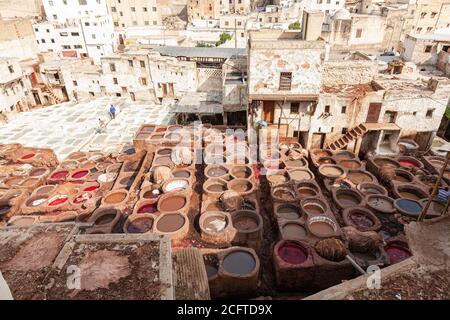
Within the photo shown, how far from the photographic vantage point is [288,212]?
18859 mm

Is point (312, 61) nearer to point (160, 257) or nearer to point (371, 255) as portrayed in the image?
point (371, 255)

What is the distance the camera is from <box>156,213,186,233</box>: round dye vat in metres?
16.6

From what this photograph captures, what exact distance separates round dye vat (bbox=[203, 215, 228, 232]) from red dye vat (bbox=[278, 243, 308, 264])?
3543 millimetres

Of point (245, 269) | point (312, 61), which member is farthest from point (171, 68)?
point (245, 269)

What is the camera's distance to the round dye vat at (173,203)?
18.4 meters

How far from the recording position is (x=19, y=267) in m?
8.28

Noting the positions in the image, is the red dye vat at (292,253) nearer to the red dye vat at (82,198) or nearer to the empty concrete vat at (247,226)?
the empty concrete vat at (247,226)

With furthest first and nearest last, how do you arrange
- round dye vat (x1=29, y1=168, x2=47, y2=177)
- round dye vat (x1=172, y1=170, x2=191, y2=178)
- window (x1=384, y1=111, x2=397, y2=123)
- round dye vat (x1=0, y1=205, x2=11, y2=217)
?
1. round dye vat (x1=29, y1=168, x2=47, y2=177)
2. window (x1=384, y1=111, x2=397, y2=123)
3. round dye vat (x1=172, y1=170, x2=191, y2=178)
4. round dye vat (x1=0, y1=205, x2=11, y2=217)

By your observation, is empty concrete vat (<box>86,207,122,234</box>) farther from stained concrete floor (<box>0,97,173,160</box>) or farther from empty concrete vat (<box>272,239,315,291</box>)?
stained concrete floor (<box>0,97,173,160</box>)

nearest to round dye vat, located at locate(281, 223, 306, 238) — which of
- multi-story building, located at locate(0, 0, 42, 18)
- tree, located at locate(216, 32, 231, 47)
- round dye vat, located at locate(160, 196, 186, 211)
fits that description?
round dye vat, located at locate(160, 196, 186, 211)

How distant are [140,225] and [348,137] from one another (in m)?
18.7

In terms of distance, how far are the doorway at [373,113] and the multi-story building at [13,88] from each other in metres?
43.5

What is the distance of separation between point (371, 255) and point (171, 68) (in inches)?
1278

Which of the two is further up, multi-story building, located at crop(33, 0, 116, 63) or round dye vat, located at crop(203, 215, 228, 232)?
multi-story building, located at crop(33, 0, 116, 63)
